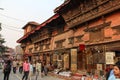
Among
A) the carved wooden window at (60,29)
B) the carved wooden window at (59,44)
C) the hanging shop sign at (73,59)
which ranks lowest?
the hanging shop sign at (73,59)

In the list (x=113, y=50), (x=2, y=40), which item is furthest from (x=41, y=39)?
(x=2, y=40)

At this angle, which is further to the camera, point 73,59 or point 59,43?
point 59,43

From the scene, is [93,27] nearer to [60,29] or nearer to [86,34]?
[86,34]

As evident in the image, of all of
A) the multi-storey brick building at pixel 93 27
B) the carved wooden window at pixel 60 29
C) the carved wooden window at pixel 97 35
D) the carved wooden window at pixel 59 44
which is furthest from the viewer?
the carved wooden window at pixel 59 44

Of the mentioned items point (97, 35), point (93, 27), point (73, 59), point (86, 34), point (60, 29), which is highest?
point (60, 29)

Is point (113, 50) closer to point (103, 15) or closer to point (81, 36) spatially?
point (103, 15)

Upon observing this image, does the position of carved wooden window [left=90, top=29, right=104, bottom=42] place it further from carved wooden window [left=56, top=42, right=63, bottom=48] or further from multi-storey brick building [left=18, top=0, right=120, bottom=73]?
carved wooden window [left=56, top=42, right=63, bottom=48]

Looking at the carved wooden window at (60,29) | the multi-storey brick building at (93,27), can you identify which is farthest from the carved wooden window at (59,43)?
the multi-storey brick building at (93,27)

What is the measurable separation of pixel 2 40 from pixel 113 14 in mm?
53137

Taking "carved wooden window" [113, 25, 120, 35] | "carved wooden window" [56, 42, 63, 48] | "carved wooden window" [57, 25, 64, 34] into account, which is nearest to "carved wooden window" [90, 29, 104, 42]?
"carved wooden window" [113, 25, 120, 35]

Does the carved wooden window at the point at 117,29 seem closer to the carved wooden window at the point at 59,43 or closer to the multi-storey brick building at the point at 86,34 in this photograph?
the multi-storey brick building at the point at 86,34

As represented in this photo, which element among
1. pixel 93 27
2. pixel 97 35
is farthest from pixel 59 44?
pixel 97 35

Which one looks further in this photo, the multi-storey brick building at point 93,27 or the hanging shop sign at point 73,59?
the hanging shop sign at point 73,59

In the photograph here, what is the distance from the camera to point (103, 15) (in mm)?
16281
